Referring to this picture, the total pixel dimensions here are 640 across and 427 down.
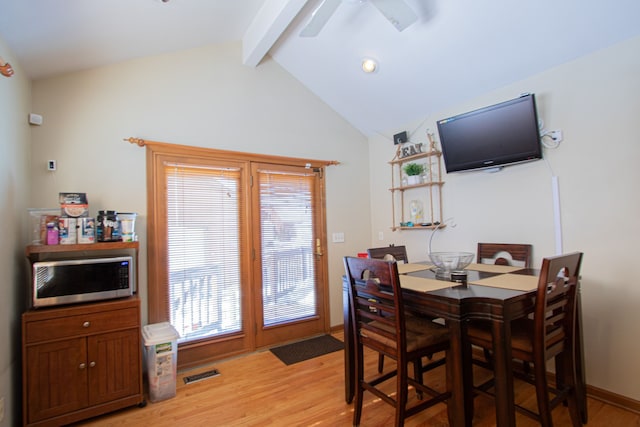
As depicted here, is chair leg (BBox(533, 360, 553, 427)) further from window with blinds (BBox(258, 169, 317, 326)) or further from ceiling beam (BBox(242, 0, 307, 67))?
ceiling beam (BBox(242, 0, 307, 67))

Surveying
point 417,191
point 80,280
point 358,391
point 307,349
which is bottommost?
point 307,349

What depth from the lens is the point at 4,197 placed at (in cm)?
192

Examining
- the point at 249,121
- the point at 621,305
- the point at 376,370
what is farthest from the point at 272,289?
Answer: the point at 621,305

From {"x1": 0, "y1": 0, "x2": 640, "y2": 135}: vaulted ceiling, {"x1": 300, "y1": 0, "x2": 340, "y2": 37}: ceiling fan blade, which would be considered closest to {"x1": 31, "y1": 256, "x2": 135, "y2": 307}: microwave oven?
{"x1": 0, "y1": 0, "x2": 640, "y2": 135}: vaulted ceiling

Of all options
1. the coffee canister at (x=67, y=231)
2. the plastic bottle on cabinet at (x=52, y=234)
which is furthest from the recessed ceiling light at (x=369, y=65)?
the plastic bottle on cabinet at (x=52, y=234)

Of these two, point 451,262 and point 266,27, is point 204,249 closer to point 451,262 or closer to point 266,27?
point 266,27

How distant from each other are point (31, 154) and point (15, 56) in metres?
0.68

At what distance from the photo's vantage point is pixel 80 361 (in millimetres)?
2105

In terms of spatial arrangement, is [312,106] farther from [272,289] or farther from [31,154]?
[31,154]

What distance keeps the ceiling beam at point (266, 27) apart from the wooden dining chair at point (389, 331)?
6.62 feet

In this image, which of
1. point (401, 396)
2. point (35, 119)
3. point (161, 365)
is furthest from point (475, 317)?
point (35, 119)

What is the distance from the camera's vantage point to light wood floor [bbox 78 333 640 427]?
6.81 feet

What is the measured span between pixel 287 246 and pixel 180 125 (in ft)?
5.40

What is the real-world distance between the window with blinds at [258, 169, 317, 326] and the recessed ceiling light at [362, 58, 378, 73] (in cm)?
130
